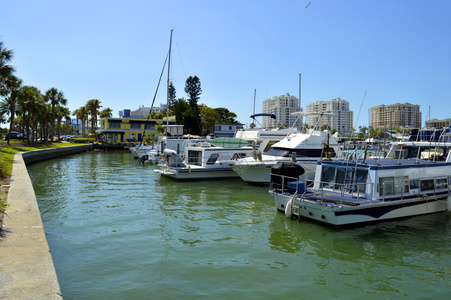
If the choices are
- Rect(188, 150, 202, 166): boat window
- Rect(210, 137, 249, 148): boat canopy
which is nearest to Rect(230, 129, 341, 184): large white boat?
Rect(188, 150, 202, 166): boat window

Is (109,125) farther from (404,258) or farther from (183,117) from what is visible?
(404,258)

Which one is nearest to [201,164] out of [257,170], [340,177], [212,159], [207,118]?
[212,159]

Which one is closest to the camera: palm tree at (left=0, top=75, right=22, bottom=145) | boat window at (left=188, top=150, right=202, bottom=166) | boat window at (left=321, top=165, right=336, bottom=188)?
boat window at (left=321, top=165, right=336, bottom=188)

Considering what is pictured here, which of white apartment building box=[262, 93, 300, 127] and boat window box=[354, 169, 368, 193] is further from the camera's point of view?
white apartment building box=[262, 93, 300, 127]

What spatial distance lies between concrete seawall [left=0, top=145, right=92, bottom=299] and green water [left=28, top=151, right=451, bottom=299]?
1033 millimetres

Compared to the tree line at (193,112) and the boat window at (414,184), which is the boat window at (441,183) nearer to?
the boat window at (414,184)

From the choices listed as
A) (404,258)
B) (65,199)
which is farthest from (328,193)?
(65,199)

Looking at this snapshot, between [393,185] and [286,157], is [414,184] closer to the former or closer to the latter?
[393,185]

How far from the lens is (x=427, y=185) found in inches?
545

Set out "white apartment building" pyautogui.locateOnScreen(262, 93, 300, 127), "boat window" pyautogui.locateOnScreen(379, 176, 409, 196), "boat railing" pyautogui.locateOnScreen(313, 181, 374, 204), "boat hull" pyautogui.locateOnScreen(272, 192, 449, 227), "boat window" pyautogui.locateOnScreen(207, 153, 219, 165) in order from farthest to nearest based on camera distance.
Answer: "white apartment building" pyautogui.locateOnScreen(262, 93, 300, 127), "boat window" pyautogui.locateOnScreen(207, 153, 219, 165), "boat window" pyautogui.locateOnScreen(379, 176, 409, 196), "boat railing" pyautogui.locateOnScreen(313, 181, 374, 204), "boat hull" pyautogui.locateOnScreen(272, 192, 449, 227)

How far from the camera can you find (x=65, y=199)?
16766mm

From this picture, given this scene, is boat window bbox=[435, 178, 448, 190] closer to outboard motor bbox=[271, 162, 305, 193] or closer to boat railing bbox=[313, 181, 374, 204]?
boat railing bbox=[313, 181, 374, 204]

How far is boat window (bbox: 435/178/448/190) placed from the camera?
14216 millimetres

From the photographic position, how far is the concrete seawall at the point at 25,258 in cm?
530
